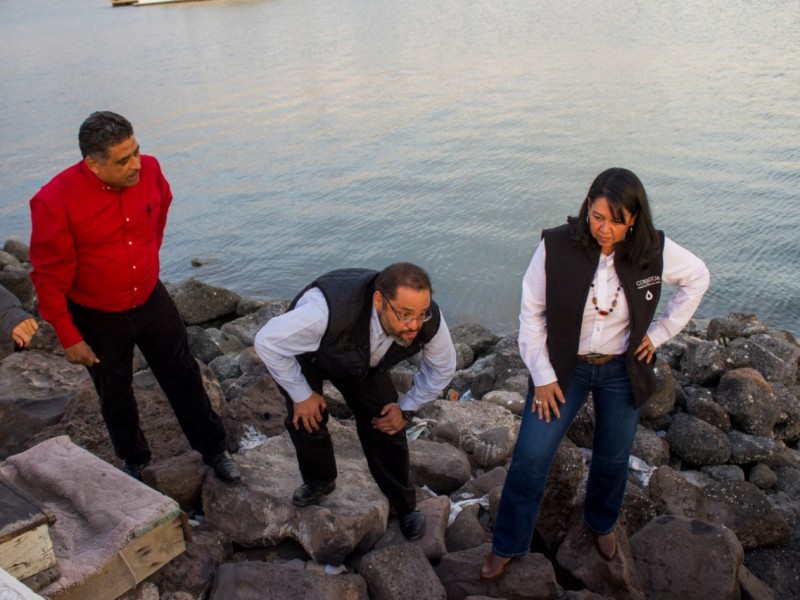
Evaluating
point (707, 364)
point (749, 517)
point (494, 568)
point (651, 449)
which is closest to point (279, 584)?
point (494, 568)

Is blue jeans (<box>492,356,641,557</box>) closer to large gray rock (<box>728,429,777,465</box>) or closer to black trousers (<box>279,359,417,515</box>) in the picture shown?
black trousers (<box>279,359,417,515</box>)

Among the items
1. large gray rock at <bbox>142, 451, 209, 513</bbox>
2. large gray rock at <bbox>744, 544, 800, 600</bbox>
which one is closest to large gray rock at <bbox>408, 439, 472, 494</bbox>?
large gray rock at <bbox>142, 451, 209, 513</bbox>

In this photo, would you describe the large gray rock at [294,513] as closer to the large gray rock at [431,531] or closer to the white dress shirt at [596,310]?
the large gray rock at [431,531]

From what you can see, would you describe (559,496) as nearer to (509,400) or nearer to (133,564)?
(133,564)

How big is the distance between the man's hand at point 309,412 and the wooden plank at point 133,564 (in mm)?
719

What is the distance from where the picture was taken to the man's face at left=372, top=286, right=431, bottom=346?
3.30 meters

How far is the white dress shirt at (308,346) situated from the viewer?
3.45 m

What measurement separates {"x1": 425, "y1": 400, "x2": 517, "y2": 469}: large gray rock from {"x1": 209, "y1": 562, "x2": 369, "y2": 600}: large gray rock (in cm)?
195

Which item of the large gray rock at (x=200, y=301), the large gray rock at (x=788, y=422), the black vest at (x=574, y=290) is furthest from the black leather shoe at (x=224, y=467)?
the large gray rock at (x=200, y=301)

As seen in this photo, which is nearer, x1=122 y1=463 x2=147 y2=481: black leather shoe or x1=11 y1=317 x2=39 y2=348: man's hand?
x1=11 y1=317 x2=39 y2=348: man's hand

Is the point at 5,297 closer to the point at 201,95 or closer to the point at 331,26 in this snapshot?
the point at 201,95

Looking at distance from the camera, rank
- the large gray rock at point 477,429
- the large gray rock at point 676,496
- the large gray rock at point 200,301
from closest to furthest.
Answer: the large gray rock at point 676,496 < the large gray rock at point 477,429 < the large gray rock at point 200,301

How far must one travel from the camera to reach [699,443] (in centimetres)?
598

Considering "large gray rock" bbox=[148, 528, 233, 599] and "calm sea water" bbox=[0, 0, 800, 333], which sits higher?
"large gray rock" bbox=[148, 528, 233, 599]
